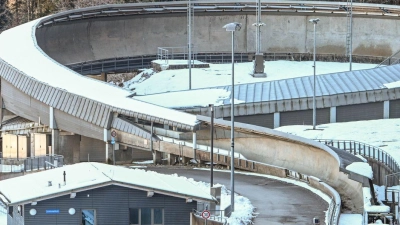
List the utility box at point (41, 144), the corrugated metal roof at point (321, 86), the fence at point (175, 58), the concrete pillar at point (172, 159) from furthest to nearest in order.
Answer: the fence at point (175, 58) → the utility box at point (41, 144) → the corrugated metal roof at point (321, 86) → the concrete pillar at point (172, 159)

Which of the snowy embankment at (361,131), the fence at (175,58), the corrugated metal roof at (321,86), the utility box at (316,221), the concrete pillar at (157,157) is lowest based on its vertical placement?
the concrete pillar at (157,157)

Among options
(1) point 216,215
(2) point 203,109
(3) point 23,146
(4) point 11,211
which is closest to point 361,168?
(1) point 216,215

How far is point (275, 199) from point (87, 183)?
9.74 m

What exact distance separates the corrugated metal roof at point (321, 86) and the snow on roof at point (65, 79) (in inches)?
230

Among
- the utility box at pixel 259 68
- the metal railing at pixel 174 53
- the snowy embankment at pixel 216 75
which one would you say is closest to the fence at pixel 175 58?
the metal railing at pixel 174 53

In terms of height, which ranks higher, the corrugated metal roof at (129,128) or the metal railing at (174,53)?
the metal railing at (174,53)

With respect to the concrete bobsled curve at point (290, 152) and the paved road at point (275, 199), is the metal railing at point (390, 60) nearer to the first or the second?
the concrete bobsled curve at point (290, 152)

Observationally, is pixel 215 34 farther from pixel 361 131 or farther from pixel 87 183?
pixel 87 183

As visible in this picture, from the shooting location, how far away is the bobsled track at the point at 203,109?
2616 inches

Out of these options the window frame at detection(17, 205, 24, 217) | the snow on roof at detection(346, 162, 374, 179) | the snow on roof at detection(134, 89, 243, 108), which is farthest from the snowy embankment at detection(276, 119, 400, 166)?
the window frame at detection(17, 205, 24, 217)

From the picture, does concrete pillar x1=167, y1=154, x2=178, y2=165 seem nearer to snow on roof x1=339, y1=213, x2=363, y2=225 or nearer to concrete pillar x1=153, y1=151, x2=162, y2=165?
concrete pillar x1=153, y1=151, x2=162, y2=165

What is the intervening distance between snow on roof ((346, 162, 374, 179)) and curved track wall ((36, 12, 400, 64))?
51964mm

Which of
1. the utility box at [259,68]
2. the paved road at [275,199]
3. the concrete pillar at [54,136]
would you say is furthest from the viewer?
the utility box at [259,68]

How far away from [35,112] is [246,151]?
16.2 metres
